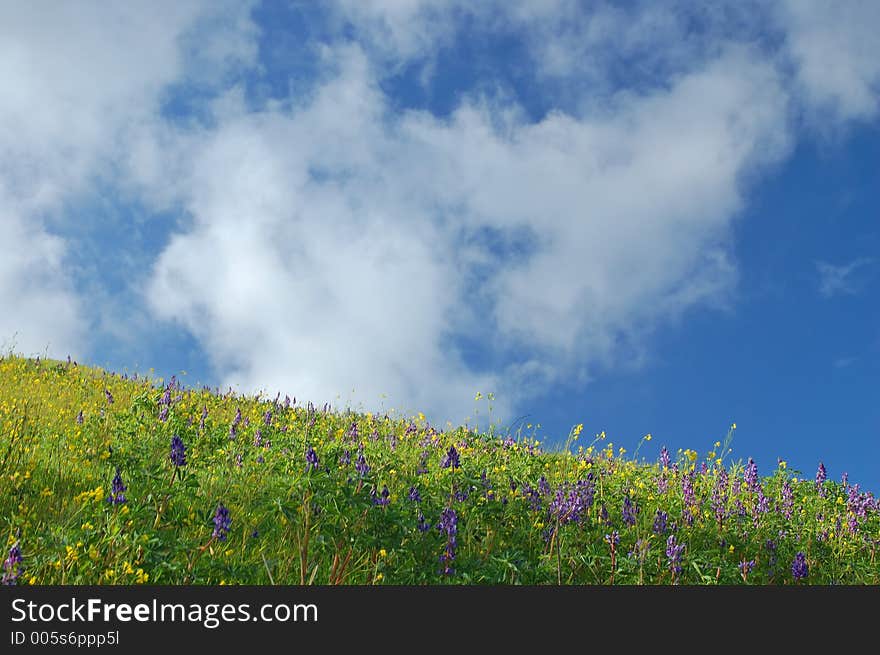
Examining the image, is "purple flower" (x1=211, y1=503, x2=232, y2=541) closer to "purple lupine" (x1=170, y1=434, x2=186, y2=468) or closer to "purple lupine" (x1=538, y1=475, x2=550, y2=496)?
"purple lupine" (x1=170, y1=434, x2=186, y2=468)

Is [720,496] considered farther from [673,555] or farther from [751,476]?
[673,555]

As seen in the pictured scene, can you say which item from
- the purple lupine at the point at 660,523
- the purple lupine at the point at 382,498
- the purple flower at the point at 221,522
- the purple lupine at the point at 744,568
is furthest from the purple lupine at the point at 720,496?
the purple flower at the point at 221,522

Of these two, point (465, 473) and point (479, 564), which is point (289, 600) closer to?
point (479, 564)

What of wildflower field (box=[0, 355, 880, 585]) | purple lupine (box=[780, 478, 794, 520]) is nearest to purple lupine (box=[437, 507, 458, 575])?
wildflower field (box=[0, 355, 880, 585])

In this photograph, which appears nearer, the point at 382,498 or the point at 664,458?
the point at 382,498

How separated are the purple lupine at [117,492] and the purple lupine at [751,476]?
793 cm

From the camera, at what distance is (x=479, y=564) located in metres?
4.96

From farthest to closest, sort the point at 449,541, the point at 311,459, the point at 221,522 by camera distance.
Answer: the point at 311,459, the point at 449,541, the point at 221,522

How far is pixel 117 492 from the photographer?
4.67 metres

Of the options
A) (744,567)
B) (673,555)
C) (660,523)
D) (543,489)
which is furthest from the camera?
(543,489)

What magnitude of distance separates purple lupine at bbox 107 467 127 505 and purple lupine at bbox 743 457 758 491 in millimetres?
7926

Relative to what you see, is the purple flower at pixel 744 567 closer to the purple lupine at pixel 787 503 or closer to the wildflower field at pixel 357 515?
the wildflower field at pixel 357 515

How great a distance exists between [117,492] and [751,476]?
810cm

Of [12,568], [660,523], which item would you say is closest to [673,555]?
[660,523]
